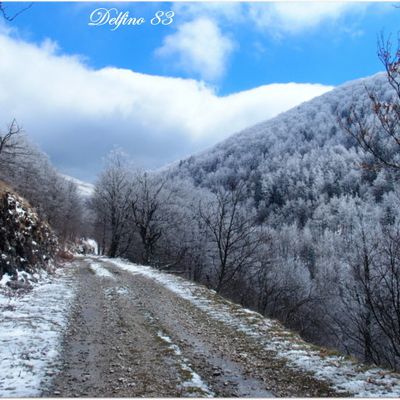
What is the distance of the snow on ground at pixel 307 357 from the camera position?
22.6 ft

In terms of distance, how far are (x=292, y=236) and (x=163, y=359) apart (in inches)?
4358

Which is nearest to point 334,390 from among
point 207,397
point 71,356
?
point 207,397

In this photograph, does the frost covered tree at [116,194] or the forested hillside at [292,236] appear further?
the frost covered tree at [116,194]

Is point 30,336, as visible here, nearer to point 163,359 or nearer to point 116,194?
point 163,359

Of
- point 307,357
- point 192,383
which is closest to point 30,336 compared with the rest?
point 192,383

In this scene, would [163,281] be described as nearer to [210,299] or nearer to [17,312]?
[210,299]

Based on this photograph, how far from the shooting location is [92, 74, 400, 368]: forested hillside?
16953mm

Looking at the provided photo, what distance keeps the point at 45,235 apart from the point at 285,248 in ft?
290

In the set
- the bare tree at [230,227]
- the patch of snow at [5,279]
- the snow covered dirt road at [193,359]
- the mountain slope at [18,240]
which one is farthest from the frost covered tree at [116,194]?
the snow covered dirt road at [193,359]

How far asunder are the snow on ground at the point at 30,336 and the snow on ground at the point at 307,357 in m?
4.96

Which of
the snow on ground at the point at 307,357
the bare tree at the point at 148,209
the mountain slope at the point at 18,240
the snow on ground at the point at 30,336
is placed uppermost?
the bare tree at the point at 148,209

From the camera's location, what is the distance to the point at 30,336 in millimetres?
9281

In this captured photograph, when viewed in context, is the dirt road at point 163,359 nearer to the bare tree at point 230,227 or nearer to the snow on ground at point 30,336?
the snow on ground at point 30,336

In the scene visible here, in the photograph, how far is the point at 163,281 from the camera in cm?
2150
